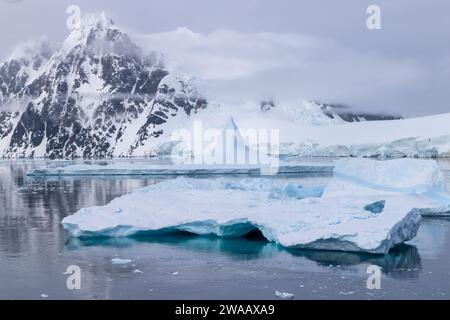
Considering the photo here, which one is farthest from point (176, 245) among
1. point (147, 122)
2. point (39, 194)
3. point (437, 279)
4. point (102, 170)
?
point (147, 122)

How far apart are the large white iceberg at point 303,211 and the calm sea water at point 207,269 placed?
337mm

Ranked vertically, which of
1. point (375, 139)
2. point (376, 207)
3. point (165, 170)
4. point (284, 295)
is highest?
point (375, 139)

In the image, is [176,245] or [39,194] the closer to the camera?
[176,245]

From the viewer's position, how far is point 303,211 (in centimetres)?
1476

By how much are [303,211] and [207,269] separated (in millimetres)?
4523

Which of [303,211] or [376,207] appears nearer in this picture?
[303,211]

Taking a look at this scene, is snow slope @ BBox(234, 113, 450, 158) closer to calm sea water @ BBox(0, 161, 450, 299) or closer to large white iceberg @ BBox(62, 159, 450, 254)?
large white iceberg @ BBox(62, 159, 450, 254)

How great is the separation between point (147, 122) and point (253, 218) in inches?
7167

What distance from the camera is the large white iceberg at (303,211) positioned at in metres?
12.5

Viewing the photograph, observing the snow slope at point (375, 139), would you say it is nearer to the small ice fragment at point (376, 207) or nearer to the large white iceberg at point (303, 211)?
the large white iceberg at point (303, 211)

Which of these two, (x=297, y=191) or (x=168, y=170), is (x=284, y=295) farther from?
(x=168, y=170)

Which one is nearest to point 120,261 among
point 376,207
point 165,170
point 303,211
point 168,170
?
point 303,211

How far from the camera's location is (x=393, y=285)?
9680 mm
